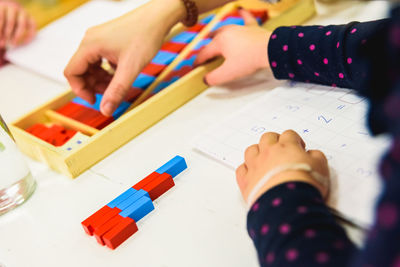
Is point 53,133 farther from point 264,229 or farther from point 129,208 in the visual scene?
point 264,229

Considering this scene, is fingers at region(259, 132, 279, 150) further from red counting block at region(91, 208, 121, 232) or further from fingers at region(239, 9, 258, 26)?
fingers at region(239, 9, 258, 26)

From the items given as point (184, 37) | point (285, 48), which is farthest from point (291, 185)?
point (184, 37)

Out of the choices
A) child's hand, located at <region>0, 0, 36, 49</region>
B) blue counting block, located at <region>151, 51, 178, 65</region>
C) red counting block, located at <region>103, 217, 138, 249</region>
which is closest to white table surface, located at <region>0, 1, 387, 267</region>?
red counting block, located at <region>103, 217, 138, 249</region>

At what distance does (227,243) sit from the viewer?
45 cm

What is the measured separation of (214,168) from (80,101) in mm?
321

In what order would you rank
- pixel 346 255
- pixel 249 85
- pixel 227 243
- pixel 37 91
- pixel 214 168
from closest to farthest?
pixel 346 255
pixel 227 243
pixel 214 168
pixel 249 85
pixel 37 91

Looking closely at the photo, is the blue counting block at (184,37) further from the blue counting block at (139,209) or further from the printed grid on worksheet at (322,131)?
the blue counting block at (139,209)

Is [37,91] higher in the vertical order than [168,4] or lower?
lower

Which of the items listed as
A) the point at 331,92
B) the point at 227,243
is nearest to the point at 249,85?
the point at 331,92

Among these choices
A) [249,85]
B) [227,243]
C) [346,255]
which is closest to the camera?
[346,255]

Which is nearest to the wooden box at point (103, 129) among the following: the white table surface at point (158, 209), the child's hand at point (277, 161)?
the white table surface at point (158, 209)

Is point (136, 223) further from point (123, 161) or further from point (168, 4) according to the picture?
point (168, 4)

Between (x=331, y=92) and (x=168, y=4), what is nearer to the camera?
(x=331, y=92)

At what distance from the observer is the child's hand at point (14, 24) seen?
1.01 m
